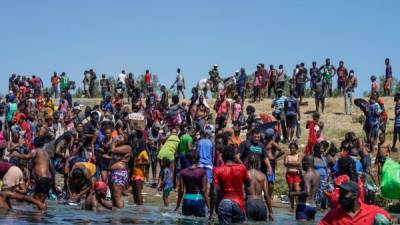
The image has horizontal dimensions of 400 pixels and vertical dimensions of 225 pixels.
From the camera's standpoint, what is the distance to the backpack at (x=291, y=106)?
2434 centimetres

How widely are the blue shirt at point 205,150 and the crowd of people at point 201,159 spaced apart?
3 centimetres

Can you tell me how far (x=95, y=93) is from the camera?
43375 millimetres

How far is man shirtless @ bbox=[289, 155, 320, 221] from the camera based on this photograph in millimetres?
12938

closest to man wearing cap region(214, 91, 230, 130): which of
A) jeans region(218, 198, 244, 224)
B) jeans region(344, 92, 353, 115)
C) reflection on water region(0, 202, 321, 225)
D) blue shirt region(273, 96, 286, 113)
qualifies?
blue shirt region(273, 96, 286, 113)

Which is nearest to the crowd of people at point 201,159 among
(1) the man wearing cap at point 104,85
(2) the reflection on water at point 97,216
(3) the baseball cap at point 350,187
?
(3) the baseball cap at point 350,187

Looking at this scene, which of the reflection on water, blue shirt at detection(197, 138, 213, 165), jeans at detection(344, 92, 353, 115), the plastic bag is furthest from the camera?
jeans at detection(344, 92, 353, 115)

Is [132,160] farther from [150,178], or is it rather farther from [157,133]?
[150,178]

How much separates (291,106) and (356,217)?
1705 cm

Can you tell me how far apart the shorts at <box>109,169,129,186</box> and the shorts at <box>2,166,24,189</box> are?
6.70 feet

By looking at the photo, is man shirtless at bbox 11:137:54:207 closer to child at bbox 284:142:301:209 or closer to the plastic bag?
child at bbox 284:142:301:209

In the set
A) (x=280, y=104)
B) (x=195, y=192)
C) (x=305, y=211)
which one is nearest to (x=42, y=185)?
(x=195, y=192)

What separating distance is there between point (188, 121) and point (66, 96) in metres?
8.62

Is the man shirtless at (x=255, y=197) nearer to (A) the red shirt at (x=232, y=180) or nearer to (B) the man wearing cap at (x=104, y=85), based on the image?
(A) the red shirt at (x=232, y=180)

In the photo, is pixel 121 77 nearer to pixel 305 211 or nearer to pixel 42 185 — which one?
pixel 42 185
